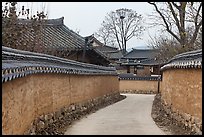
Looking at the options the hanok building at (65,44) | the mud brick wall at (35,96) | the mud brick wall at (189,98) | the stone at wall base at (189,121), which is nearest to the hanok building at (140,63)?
the hanok building at (65,44)

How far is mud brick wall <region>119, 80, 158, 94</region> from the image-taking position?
4044cm

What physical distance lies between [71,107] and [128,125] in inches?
124

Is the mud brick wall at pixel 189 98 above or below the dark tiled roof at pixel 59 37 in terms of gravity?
below

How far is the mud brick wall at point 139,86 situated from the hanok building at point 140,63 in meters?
11.6

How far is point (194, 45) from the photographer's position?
25391 millimetres

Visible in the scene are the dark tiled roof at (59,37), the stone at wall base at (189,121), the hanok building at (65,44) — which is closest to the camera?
Answer: the stone at wall base at (189,121)

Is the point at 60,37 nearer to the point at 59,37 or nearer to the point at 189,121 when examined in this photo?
the point at 59,37

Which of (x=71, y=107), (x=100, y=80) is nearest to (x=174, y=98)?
(x=71, y=107)

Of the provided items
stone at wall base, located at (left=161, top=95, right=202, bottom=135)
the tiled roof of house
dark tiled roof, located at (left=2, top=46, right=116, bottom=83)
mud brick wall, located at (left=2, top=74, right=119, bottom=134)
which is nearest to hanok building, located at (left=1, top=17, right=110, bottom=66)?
the tiled roof of house

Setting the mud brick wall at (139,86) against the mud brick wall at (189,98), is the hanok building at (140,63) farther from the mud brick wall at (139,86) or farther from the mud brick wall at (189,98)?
the mud brick wall at (189,98)

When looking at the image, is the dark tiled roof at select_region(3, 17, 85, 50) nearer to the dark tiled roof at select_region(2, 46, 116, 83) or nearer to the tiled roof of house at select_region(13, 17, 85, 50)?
the tiled roof of house at select_region(13, 17, 85, 50)

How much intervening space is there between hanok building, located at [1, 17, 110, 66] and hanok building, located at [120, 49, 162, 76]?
27.0 meters

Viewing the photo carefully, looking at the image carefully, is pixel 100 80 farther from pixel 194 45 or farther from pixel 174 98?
pixel 174 98

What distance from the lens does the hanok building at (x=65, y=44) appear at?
2342 centimetres
